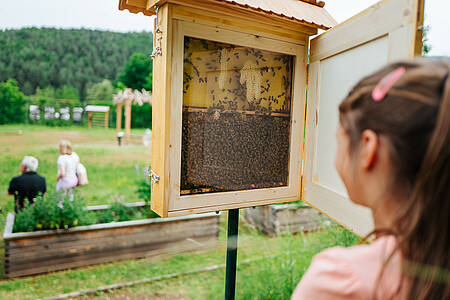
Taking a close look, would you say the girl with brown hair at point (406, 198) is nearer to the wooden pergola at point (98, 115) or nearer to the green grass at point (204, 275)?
the green grass at point (204, 275)

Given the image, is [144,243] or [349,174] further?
[144,243]

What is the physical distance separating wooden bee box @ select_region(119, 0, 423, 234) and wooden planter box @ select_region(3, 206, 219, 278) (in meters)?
2.89

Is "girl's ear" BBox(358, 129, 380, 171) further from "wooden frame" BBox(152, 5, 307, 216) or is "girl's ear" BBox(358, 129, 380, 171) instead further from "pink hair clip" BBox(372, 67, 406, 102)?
"wooden frame" BBox(152, 5, 307, 216)

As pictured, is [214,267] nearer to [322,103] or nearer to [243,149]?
[243,149]

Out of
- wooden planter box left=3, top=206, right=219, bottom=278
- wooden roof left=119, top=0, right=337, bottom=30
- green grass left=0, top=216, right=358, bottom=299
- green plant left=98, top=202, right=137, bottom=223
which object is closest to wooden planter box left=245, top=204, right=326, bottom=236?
green grass left=0, top=216, right=358, bottom=299

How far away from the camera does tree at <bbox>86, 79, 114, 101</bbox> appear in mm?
9312

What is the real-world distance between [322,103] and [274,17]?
0.48 meters

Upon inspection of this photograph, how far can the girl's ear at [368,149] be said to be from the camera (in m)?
0.65

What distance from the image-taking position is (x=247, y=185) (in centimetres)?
167

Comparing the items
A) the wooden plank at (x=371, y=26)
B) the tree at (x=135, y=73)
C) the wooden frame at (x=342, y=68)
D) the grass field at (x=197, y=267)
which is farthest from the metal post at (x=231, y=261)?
the tree at (x=135, y=73)

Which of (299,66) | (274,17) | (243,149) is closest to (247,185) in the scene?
(243,149)

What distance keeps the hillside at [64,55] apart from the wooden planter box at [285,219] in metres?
4.82

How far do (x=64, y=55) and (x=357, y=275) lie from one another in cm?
1062

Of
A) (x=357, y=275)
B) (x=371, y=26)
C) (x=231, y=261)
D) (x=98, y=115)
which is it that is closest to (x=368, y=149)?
(x=357, y=275)
